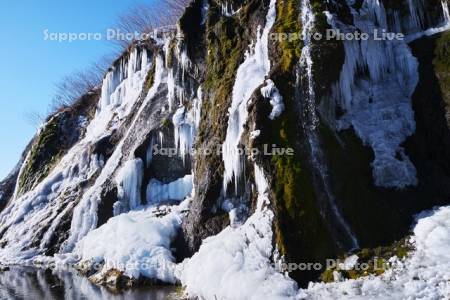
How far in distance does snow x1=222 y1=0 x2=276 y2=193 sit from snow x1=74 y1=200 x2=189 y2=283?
8.91 feet

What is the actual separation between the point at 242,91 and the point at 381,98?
3909mm

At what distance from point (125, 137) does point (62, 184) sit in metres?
4.71

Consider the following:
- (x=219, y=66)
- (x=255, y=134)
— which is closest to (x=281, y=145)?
(x=255, y=134)

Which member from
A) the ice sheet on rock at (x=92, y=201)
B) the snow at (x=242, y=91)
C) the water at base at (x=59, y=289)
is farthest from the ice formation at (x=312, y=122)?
the ice sheet on rock at (x=92, y=201)

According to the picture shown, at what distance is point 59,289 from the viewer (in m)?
14.2

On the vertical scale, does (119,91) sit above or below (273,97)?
above

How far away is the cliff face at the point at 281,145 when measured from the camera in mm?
11719

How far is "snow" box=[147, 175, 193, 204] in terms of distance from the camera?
62.0 feet

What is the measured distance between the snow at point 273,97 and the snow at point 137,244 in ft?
16.8

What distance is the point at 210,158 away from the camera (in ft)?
49.4

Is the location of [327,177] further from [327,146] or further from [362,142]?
[362,142]

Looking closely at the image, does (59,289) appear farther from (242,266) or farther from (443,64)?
(443,64)

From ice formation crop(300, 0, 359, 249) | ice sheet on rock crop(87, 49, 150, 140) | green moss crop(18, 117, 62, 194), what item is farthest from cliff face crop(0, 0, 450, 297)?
green moss crop(18, 117, 62, 194)

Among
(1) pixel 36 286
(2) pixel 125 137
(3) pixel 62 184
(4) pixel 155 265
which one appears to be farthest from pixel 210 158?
(3) pixel 62 184
